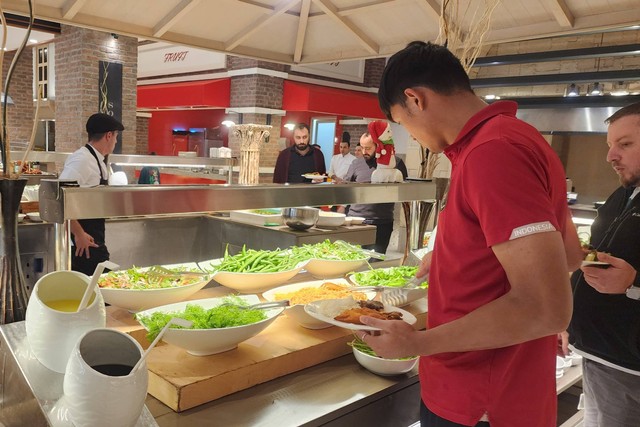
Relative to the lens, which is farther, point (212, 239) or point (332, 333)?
point (212, 239)

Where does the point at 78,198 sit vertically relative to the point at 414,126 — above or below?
below

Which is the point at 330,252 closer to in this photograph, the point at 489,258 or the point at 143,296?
the point at 143,296

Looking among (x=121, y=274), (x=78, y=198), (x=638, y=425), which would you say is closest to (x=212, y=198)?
(x=78, y=198)

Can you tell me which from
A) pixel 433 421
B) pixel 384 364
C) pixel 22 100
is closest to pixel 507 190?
pixel 433 421

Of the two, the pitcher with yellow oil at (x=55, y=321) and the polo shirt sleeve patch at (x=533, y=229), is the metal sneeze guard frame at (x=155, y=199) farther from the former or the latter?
the polo shirt sleeve patch at (x=533, y=229)

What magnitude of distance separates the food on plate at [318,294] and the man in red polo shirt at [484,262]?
0.56 m

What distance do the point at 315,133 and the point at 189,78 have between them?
3705 millimetres

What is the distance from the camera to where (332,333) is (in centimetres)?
171

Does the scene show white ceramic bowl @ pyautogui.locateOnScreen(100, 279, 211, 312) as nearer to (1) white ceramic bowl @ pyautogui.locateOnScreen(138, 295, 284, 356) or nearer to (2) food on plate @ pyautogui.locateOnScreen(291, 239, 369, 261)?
(1) white ceramic bowl @ pyautogui.locateOnScreen(138, 295, 284, 356)

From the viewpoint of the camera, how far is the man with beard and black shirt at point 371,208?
200 inches

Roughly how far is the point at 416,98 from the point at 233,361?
0.89 meters

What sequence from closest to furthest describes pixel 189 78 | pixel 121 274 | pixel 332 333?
pixel 332 333 < pixel 121 274 < pixel 189 78

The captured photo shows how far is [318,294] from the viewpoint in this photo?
183 centimetres

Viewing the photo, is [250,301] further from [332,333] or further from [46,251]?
[46,251]
